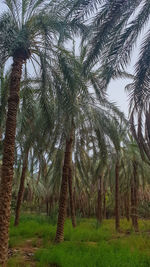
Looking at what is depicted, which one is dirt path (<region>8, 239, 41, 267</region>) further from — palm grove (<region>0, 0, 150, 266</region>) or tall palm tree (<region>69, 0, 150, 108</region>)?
tall palm tree (<region>69, 0, 150, 108</region>)

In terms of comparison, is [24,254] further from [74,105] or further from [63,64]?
[63,64]

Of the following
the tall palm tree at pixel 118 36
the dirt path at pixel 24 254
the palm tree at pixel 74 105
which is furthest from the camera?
the palm tree at pixel 74 105

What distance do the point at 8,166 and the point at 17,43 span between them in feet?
10.9

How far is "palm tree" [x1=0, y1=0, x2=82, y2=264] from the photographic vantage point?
628 centimetres

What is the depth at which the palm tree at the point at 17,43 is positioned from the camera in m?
6.28

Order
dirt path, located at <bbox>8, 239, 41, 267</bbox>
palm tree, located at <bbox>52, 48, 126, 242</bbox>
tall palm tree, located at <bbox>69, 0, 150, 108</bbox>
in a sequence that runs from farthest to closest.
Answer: palm tree, located at <bbox>52, 48, 126, 242</bbox>, dirt path, located at <bbox>8, 239, 41, 267</bbox>, tall palm tree, located at <bbox>69, 0, 150, 108</bbox>

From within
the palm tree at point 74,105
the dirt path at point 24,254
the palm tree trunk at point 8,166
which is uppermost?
the palm tree at point 74,105

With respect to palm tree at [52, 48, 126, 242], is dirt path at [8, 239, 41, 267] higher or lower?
lower

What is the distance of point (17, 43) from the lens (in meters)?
6.77

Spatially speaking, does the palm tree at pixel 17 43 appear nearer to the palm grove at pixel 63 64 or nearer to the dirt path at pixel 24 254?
the palm grove at pixel 63 64

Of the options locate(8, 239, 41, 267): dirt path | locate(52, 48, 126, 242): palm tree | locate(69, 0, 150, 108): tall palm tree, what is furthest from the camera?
locate(52, 48, 126, 242): palm tree

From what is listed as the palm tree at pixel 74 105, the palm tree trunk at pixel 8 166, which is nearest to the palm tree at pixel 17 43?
the palm tree trunk at pixel 8 166

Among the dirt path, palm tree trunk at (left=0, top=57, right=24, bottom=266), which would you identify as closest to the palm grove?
palm tree trunk at (left=0, top=57, right=24, bottom=266)

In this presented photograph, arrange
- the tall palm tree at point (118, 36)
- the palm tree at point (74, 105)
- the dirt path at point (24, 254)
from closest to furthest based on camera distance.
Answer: the tall palm tree at point (118, 36), the dirt path at point (24, 254), the palm tree at point (74, 105)
